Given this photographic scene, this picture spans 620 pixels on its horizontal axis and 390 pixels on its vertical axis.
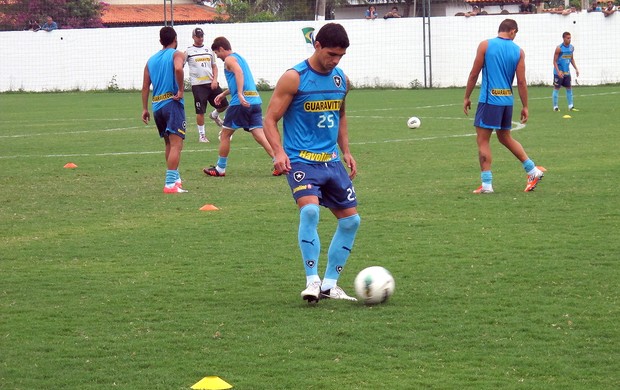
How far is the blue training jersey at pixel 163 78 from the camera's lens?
44.8ft

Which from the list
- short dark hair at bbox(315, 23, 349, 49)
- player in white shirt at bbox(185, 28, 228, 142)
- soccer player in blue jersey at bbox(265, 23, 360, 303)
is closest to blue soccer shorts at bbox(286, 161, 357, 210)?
soccer player in blue jersey at bbox(265, 23, 360, 303)

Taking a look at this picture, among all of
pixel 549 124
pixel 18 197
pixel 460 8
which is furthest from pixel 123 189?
pixel 460 8

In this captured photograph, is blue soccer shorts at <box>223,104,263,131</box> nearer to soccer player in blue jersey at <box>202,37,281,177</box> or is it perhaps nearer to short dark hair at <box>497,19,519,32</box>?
soccer player in blue jersey at <box>202,37,281,177</box>

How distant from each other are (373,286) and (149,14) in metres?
55.2

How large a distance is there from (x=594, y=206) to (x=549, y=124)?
11571 millimetres

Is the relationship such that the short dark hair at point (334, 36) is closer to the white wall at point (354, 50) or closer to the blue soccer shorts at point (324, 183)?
the blue soccer shorts at point (324, 183)

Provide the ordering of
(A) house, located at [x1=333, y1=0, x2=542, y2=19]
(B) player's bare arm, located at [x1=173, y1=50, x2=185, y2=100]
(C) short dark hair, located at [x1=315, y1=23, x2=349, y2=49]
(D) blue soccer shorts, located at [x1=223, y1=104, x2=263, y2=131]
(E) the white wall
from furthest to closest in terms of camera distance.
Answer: (A) house, located at [x1=333, y1=0, x2=542, y2=19] → (E) the white wall → (D) blue soccer shorts, located at [x1=223, y1=104, x2=263, y2=131] → (B) player's bare arm, located at [x1=173, y1=50, x2=185, y2=100] → (C) short dark hair, located at [x1=315, y1=23, x2=349, y2=49]

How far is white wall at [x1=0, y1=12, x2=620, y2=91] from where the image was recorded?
37.9 metres

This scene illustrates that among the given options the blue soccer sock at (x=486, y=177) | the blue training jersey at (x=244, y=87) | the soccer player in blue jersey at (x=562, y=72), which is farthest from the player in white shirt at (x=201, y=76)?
the soccer player in blue jersey at (x=562, y=72)

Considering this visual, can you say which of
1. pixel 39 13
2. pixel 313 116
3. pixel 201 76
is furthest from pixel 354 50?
pixel 313 116

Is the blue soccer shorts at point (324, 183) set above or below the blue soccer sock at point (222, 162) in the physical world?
above

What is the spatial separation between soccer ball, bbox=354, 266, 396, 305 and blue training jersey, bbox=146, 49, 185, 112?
22.3 feet

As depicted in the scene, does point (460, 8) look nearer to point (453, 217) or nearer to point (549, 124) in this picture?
point (549, 124)

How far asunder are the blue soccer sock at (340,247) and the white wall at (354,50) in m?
31.6
